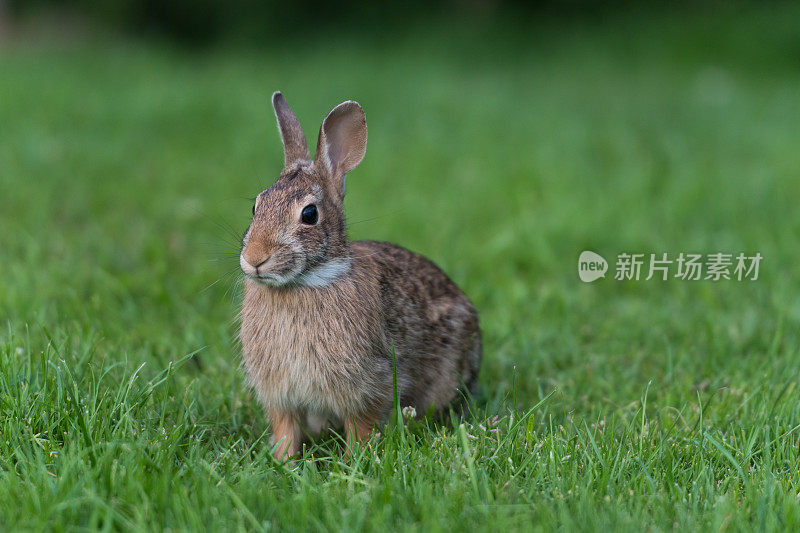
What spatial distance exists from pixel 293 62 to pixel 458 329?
38.6 ft

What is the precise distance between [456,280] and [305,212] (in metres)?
2.50

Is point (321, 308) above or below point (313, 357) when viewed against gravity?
above

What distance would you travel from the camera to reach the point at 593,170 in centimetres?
784

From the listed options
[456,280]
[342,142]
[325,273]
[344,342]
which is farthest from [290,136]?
[456,280]

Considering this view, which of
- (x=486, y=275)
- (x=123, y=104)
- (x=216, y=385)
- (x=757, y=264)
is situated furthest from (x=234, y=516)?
(x=123, y=104)

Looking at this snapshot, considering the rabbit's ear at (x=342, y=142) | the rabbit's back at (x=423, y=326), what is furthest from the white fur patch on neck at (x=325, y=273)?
the rabbit's ear at (x=342, y=142)

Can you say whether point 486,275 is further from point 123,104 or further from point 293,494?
point 123,104

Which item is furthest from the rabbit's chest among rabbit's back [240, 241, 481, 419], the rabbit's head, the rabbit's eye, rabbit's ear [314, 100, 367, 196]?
rabbit's ear [314, 100, 367, 196]

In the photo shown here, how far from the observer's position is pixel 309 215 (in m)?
3.17

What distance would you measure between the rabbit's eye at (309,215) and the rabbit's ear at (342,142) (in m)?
0.27

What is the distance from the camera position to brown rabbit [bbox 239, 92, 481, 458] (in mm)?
3119

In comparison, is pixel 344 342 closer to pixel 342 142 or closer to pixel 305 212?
pixel 305 212

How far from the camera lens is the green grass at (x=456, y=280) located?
2.74 metres

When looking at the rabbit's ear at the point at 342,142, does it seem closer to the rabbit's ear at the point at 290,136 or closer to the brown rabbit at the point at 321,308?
the brown rabbit at the point at 321,308
